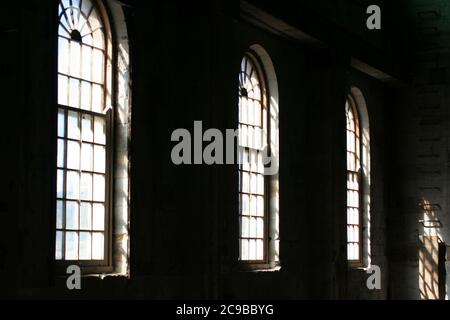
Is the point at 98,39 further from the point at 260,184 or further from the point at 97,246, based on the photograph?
the point at 260,184

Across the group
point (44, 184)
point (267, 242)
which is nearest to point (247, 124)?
point (267, 242)

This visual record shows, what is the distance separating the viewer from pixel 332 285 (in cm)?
1950

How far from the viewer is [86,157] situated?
12992 mm

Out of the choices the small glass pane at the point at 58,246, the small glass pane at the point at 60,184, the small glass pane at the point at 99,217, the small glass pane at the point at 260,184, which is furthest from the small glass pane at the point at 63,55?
the small glass pane at the point at 260,184

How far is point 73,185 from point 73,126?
0.84m

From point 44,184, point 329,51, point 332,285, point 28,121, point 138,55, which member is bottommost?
point 332,285

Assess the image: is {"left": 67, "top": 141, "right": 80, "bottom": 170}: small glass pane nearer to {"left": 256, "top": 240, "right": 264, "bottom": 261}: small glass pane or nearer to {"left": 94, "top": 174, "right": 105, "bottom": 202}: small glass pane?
{"left": 94, "top": 174, "right": 105, "bottom": 202}: small glass pane

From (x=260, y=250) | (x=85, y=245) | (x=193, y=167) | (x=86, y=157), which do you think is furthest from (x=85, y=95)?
(x=260, y=250)

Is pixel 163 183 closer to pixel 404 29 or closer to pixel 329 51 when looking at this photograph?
pixel 329 51

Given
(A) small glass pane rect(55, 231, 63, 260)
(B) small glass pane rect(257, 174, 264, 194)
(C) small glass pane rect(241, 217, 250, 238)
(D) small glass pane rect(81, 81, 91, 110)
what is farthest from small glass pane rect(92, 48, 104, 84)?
(B) small glass pane rect(257, 174, 264, 194)

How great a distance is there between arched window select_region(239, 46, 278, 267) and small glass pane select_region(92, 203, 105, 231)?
4.64 m

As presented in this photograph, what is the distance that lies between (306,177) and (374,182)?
4480 millimetres

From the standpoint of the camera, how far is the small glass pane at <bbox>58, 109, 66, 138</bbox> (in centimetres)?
1246

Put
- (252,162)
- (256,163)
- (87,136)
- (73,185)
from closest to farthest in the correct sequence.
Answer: (73,185)
(87,136)
(252,162)
(256,163)
